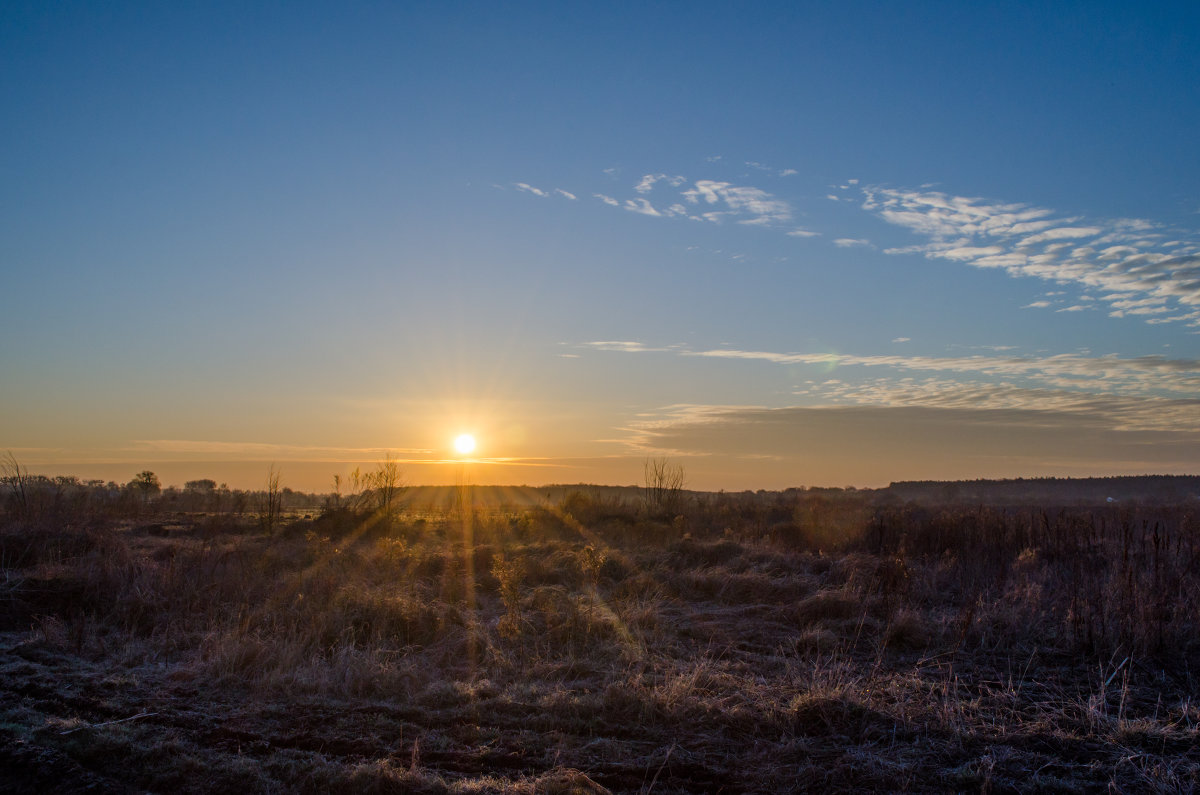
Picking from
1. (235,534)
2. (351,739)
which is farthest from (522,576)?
(235,534)

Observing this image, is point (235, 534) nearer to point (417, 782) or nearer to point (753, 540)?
point (753, 540)

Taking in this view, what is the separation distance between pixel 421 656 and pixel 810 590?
6087mm

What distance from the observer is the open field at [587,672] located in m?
4.77

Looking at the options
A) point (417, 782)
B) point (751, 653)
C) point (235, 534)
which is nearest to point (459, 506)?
point (235, 534)

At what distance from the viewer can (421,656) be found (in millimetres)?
7582

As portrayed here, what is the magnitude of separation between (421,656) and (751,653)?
352 centimetres

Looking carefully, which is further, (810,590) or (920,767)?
(810,590)

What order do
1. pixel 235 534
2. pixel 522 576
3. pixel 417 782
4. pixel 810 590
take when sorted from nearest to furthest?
pixel 417 782, pixel 810 590, pixel 522 576, pixel 235 534

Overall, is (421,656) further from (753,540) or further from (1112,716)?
(753,540)

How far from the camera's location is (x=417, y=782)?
4.53 meters

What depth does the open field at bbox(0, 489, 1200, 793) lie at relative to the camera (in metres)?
4.77

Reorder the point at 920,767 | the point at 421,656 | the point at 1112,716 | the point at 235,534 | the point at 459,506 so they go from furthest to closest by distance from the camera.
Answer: the point at 459,506
the point at 235,534
the point at 421,656
the point at 1112,716
the point at 920,767

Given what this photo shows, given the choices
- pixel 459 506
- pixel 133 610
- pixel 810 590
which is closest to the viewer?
pixel 133 610

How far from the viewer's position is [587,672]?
276 inches
